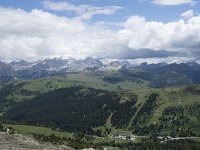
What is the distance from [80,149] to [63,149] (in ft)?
99.8

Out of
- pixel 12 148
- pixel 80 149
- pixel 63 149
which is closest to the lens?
pixel 12 148

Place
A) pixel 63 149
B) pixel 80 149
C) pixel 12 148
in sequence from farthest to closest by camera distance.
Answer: pixel 80 149
pixel 63 149
pixel 12 148

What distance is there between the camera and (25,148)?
110625 millimetres

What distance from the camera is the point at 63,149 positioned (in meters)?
127

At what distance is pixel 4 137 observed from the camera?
436ft

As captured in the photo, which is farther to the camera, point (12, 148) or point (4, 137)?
point (4, 137)

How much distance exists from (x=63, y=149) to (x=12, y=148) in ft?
78.3

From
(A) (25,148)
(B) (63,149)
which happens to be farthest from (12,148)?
(B) (63,149)

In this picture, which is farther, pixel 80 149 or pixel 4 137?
pixel 80 149

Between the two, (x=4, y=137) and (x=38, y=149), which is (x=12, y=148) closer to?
(x=38, y=149)

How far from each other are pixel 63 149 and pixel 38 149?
1522cm

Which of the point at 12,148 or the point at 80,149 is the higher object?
the point at 12,148

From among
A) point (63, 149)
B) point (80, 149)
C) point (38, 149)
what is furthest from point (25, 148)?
point (80, 149)

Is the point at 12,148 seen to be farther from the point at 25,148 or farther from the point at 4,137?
the point at 4,137
